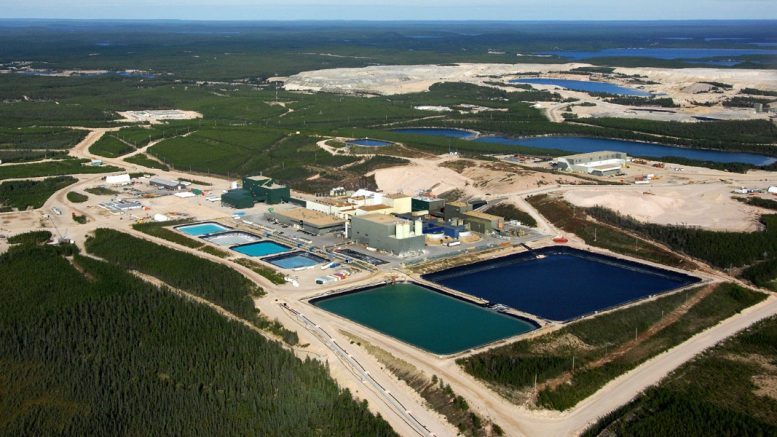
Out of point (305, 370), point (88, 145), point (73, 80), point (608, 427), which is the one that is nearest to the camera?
point (608, 427)

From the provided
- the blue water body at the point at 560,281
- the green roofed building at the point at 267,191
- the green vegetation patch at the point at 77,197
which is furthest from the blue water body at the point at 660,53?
the blue water body at the point at 560,281

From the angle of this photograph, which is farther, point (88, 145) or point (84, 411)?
point (88, 145)

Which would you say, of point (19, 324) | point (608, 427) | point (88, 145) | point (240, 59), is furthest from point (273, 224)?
point (240, 59)

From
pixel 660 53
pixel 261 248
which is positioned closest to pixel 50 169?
pixel 261 248

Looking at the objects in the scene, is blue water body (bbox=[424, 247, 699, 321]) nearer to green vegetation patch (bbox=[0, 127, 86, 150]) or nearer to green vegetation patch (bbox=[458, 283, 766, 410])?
green vegetation patch (bbox=[458, 283, 766, 410])

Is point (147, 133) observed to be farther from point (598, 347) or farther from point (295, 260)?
point (598, 347)

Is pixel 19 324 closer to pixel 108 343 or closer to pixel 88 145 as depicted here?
pixel 108 343

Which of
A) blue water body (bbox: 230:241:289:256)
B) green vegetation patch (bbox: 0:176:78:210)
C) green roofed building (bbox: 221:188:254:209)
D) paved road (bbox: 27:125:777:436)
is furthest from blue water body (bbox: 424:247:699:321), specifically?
green vegetation patch (bbox: 0:176:78:210)

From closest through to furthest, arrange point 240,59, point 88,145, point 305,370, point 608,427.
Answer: point 608,427 → point 305,370 → point 88,145 → point 240,59
